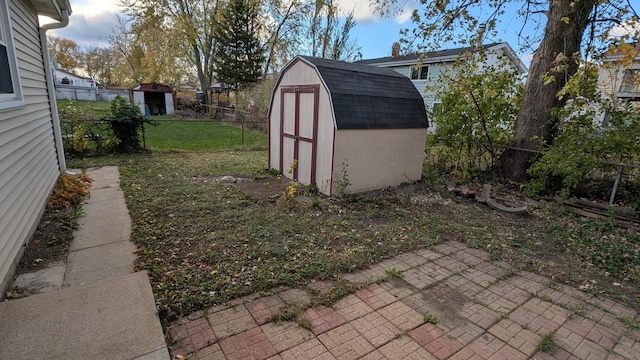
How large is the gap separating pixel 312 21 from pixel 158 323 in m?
20.4

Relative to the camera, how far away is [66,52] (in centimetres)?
4894

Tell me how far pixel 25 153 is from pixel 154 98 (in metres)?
20.6

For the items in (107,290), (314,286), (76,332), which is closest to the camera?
(76,332)

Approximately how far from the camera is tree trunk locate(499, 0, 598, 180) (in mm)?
6270

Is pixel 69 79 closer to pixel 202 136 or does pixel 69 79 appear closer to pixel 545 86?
pixel 202 136

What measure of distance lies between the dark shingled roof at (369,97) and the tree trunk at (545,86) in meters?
2.32

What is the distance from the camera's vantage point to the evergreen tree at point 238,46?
1977 cm

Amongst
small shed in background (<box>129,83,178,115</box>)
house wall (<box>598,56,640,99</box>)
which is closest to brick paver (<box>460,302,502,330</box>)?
house wall (<box>598,56,640,99</box>)

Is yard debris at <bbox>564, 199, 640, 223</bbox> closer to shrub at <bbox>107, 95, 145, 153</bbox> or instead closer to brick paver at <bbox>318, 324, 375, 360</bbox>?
brick paver at <bbox>318, 324, 375, 360</bbox>

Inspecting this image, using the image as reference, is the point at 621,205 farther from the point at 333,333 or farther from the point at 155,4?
the point at 155,4

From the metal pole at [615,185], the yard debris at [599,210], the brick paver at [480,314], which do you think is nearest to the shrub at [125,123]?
the brick paver at [480,314]

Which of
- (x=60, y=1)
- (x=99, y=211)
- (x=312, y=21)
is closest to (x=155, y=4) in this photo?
(x=312, y=21)

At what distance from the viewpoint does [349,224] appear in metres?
4.55

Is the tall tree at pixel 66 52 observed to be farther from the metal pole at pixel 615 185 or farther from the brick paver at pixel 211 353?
the metal pole at pixel 615 185
